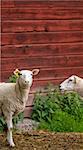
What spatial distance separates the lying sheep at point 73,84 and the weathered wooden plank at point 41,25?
3.98 feet

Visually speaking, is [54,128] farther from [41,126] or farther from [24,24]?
[24,24]

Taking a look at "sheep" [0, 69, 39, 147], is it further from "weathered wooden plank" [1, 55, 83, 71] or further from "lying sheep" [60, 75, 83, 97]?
"weathered wooden plank" [1, 55, 83, 71]

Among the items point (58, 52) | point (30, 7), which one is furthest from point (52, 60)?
point (30, 7)

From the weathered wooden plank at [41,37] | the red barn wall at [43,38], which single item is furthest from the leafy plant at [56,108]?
the weathered wooden plank at [41,37]

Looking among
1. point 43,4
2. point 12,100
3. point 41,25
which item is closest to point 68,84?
point 41,25

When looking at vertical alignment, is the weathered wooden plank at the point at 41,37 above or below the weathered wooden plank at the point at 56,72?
above

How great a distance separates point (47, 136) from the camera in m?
10.9

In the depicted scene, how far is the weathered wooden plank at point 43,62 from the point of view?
12242mm

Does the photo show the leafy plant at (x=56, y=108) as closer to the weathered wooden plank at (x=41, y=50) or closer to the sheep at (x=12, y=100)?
the weathered wooden plank at (x=41, y=50)

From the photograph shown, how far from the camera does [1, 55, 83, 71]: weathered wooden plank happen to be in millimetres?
12242

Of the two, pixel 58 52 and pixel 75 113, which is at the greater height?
pixel 58 52

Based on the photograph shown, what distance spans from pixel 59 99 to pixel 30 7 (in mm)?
1788

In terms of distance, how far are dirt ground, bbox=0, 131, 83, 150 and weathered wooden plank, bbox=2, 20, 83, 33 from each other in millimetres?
2104

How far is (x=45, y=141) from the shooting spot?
34.5 ft
